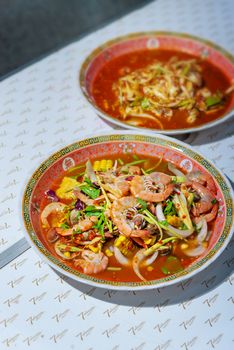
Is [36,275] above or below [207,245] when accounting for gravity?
above

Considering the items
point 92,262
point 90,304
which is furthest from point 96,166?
point 90,304

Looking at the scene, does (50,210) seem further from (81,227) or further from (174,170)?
(174,170)

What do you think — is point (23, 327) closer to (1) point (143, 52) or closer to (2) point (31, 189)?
(2) point (31, 189)

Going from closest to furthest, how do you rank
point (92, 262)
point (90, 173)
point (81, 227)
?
point (92, 262) < point (81, 227) < point (90, 173)

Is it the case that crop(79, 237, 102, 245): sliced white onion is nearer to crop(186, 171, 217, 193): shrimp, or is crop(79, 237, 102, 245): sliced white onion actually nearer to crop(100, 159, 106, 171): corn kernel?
crop(100, 159, 106, 171): corn kernel

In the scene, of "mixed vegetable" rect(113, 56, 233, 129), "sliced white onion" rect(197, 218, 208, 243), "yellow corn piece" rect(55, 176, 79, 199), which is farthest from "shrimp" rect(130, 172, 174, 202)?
"mixed vegetable" rect(113, 56, 233, 129)

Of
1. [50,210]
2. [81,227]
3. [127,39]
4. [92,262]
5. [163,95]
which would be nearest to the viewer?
[92,262]

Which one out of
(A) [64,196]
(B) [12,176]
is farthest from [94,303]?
(B) [12,176]
